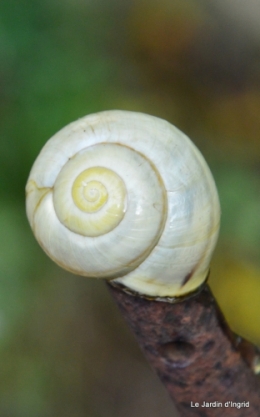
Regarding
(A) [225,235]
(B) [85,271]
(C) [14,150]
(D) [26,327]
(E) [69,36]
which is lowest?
(D) [26,327]

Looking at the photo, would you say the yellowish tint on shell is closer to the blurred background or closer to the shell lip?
the shell lip

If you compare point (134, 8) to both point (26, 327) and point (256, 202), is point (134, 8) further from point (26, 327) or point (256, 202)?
point (26, 327)

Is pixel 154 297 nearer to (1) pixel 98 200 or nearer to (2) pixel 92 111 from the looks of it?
(1) pixel 98 200

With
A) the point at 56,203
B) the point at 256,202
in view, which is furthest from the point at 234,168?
the point at 56,203

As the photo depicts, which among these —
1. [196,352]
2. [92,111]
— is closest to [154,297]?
[196,352]

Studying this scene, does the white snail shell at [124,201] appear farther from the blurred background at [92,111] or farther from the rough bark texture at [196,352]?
the blurred background at [92,111]

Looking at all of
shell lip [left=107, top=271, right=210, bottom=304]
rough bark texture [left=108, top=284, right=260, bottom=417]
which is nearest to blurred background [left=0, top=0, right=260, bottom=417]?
rough bark texture [left=108, top=284, right=260, bottom=417]
